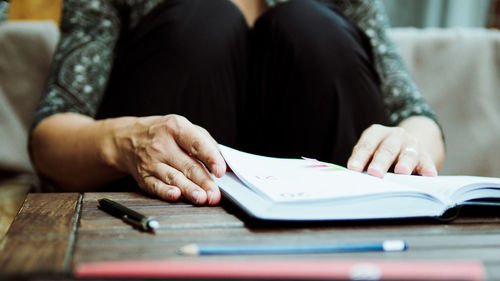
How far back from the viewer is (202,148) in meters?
0.53

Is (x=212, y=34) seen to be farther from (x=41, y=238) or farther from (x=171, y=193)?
(x=41, y=238)

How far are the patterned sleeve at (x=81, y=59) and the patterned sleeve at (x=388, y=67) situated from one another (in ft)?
1.82

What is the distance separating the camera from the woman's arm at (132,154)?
0.54 m

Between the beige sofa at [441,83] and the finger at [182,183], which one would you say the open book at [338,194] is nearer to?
the finger at [182,183]

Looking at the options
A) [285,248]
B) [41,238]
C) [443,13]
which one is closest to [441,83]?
[443,13]

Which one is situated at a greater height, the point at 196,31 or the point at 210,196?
the point at 196,31

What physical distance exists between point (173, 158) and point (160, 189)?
46mm

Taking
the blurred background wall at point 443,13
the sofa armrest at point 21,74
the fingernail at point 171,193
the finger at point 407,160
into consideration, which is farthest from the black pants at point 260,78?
the blurred background wall at point 443,13

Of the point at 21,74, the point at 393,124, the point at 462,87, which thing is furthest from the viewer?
the point at 462,87

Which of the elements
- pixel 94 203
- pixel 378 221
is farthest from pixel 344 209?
pixel 94 203

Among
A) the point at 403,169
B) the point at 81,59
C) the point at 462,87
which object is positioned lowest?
the point at 462,87

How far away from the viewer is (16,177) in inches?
44.8

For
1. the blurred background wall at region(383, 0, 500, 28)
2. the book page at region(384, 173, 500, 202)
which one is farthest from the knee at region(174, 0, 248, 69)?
the blurred background wall at region(383, 0, 500, 28)

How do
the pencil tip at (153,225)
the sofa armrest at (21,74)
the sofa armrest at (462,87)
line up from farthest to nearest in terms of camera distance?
the sofa armrest at (462,87) < the sofa armrest at (21,74) < the pencil tip at (153,225)
